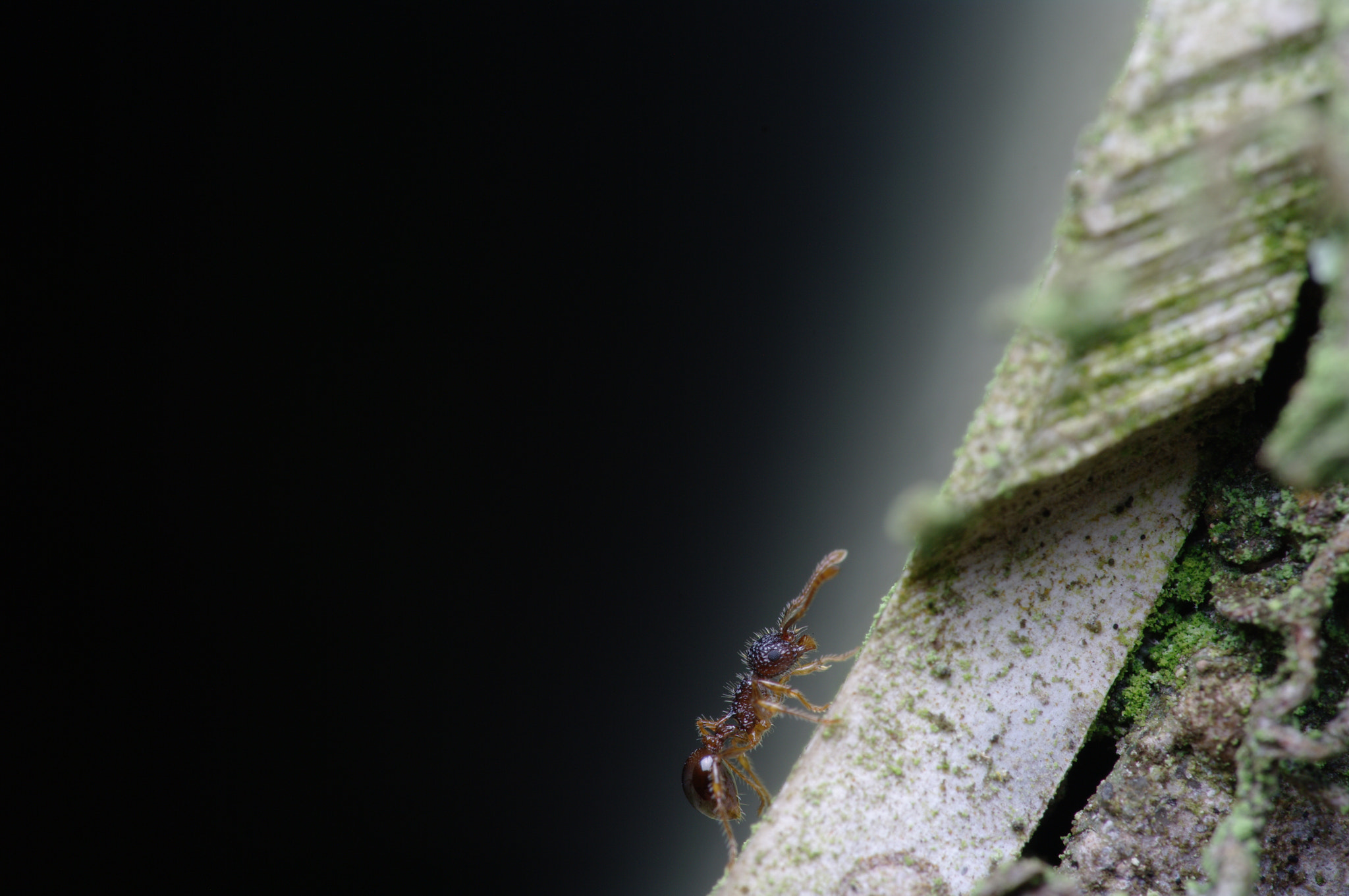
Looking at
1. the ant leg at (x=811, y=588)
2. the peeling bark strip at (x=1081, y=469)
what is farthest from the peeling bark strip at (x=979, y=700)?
the ant leg at (x=811, y=588)

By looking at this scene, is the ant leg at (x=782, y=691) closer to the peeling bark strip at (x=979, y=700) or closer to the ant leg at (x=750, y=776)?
the ant leg at (x=750, y=776)

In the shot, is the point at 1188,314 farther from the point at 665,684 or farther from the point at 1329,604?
the point at 665,684

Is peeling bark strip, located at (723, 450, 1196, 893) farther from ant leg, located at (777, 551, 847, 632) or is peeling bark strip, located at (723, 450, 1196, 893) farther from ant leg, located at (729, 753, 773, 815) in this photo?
ant leg, located at (729, 753, 773, 815)

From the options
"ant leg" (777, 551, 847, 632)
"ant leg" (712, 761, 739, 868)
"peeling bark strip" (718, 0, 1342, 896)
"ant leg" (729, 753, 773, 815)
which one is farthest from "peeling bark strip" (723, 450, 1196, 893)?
"ant leg" (729, 753, 773, 815)

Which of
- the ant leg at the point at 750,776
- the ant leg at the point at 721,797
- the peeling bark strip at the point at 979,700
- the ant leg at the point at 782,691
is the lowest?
the ant leg at the point at 750,776

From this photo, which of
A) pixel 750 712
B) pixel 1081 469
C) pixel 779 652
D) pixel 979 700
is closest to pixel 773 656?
pixel 779 652

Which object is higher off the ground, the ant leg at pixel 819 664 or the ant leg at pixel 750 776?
the ant leg at pixel 819 664

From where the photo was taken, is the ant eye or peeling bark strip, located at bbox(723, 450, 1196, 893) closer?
peeling bark strip, located at bbox(723, 450, 1196, 893)
